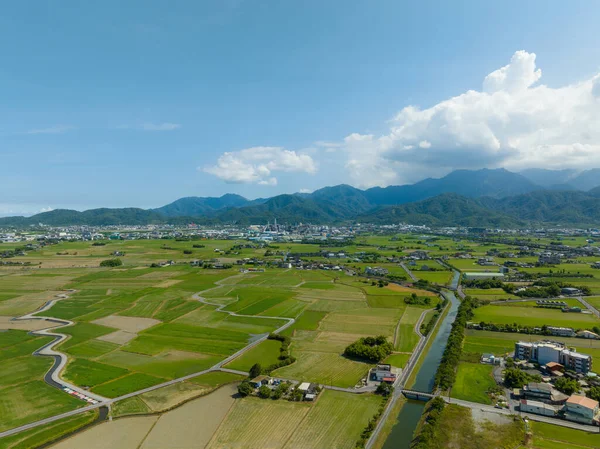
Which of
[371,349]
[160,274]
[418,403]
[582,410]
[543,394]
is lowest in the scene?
[418,403]

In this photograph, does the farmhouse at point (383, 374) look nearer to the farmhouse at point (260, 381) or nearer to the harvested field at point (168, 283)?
the farmhouse at point (260, 381)

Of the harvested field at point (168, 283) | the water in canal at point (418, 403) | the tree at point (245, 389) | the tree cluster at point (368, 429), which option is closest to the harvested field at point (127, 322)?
the harvested field at point (168, 283)

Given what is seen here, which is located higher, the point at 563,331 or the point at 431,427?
the point at 431,427

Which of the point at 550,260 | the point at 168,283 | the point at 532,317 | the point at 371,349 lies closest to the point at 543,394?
the point at 371,349

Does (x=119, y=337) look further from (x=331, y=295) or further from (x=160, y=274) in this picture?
(x=160, y=274)

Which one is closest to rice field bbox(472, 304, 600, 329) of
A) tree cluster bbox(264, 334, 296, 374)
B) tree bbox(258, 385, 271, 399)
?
tree cluster bbox(264, 334, 296, 374)

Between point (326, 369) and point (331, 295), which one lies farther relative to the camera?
point (331, 295)

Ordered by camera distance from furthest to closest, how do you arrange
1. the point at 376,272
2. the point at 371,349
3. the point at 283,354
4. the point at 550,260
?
the point at 550,260
the point at 376,272
the point at 283,354
the point at 371,349
